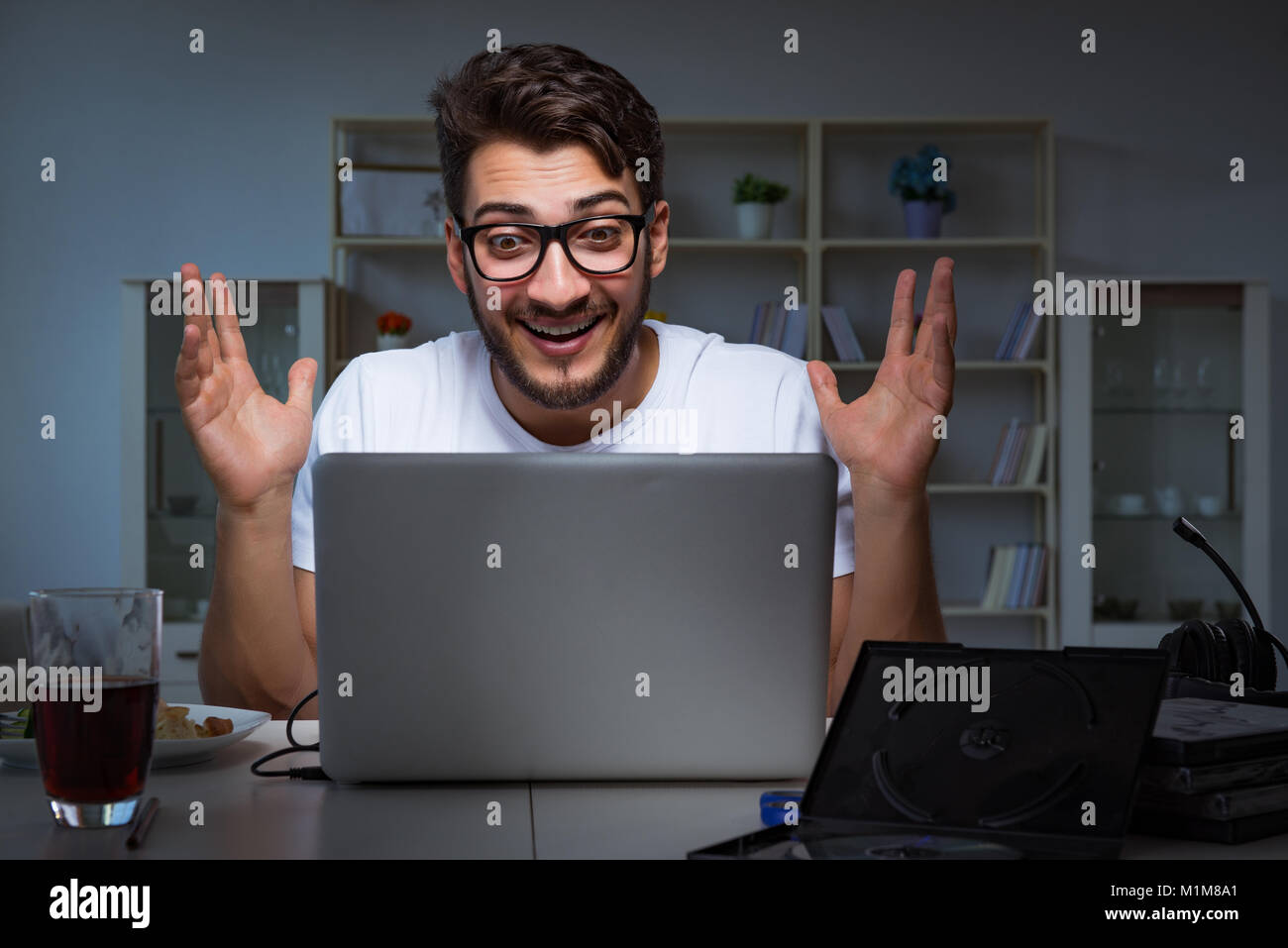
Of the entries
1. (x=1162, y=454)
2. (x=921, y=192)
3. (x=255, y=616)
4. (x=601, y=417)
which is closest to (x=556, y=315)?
(x=601, y=417)

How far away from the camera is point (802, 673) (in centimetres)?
93

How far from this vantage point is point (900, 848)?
0.75 metres

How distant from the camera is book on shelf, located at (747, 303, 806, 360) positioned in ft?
11.8

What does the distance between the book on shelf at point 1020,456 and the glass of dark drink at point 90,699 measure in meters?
3.16

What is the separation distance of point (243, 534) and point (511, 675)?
0.67m

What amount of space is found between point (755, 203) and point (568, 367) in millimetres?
2017

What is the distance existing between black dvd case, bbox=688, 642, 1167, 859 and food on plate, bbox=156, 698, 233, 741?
1.83 ft

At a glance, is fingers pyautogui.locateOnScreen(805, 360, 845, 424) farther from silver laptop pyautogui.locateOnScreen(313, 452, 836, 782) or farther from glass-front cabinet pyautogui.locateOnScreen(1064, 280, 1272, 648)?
glass-front cabinet pyautogui.locateOnScreen(1064, 280, 1272, 648)

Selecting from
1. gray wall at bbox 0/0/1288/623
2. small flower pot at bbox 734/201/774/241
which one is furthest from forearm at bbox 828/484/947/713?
gray wall at bbox 0/0/1288/623

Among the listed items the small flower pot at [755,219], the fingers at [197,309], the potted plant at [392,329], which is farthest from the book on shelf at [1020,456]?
the fingers at [197,309]

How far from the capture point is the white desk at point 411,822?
774 millimetres

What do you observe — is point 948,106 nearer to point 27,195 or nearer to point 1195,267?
point 1195,267

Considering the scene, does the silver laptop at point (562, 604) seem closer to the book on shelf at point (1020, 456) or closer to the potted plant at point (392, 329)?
the potted plant at point (392, 329)

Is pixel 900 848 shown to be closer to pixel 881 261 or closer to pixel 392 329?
pixel 392 329
